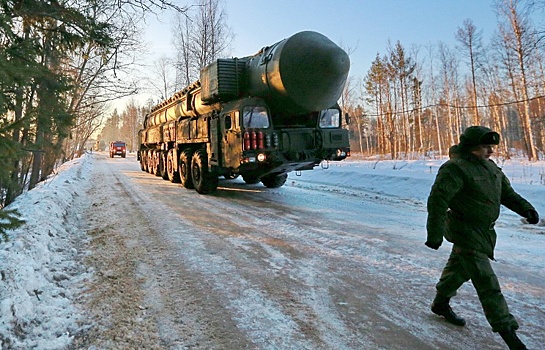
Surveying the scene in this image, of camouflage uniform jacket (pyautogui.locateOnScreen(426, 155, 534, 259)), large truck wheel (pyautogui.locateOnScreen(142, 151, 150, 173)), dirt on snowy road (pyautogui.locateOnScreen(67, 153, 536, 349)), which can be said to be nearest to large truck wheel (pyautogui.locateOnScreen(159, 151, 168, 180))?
large truck wheel (pyautogui.locateOnScreen(142, 151, 150, 173))

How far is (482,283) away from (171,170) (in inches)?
444

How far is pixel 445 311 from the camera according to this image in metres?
2.69

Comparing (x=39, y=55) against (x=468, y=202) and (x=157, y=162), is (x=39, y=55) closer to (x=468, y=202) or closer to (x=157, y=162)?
(x=468, y=202)

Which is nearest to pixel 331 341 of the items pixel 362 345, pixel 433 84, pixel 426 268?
pixel 362 345

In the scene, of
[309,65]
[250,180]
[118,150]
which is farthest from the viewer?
[118,150]

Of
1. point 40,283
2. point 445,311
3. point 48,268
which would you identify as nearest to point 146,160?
point 48,268

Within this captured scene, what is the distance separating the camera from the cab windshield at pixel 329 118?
816 cm

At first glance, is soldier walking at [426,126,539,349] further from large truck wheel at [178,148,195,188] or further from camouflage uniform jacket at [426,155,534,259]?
large truck wheel at [178,148,195,188]

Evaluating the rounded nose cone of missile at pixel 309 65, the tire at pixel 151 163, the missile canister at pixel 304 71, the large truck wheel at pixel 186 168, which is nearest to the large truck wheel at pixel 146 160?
the tire at pixel 151 163

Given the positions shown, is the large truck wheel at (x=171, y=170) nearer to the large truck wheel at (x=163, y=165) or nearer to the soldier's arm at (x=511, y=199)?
the large truck wheel at (x=163, y=165)

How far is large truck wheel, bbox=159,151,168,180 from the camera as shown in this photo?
13477mm

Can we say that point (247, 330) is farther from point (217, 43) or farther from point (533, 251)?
point (217, 43)

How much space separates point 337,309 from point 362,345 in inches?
20.5

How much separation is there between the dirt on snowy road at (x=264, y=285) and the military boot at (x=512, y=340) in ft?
0.56
